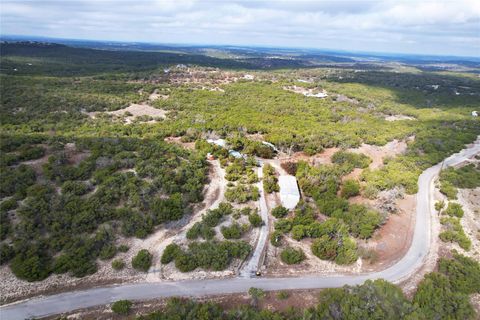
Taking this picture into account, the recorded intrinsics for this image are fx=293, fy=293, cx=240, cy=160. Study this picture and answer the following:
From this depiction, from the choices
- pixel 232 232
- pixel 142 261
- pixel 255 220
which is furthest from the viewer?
pixel 255 220

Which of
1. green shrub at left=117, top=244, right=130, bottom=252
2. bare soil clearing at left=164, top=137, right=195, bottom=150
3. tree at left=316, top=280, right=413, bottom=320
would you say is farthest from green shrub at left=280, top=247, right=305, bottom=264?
bare soil clearing at left=164, top=137, right=195, bottom=150

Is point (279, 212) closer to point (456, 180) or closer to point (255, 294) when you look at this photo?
point (255, 294)

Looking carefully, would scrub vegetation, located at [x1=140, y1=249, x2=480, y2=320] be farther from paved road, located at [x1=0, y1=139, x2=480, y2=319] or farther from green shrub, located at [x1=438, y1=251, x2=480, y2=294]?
paved road, located at [x1=0, y1=139, x2=480, y2=319]

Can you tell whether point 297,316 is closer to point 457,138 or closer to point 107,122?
point 107,122

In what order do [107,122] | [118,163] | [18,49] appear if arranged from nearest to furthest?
[118,163] → [107,122] → [18,49]

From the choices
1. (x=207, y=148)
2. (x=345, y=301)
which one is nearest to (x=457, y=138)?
(x=207, y=148)

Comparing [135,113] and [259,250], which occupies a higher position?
[135,113]

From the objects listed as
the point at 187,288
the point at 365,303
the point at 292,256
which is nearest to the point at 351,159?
the point at 292,256

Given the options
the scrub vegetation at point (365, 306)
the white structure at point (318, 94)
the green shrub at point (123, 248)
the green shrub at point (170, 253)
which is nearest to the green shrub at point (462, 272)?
the scrub vegetation at point (365, 306)
